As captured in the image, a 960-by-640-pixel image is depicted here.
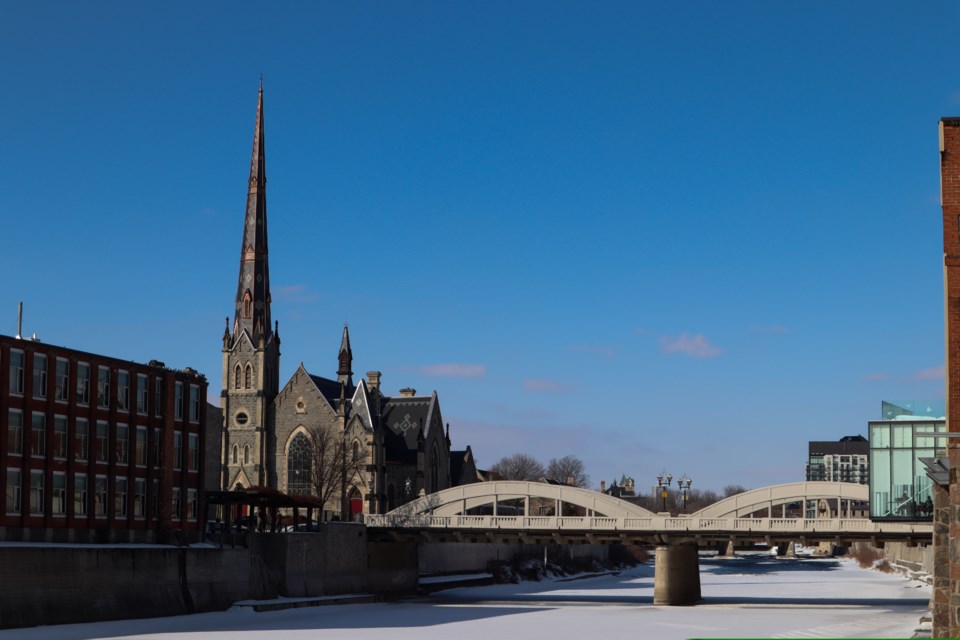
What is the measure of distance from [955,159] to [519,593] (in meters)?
67.8

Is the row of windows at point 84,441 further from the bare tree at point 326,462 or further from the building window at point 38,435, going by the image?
the bare tree at point 326,462

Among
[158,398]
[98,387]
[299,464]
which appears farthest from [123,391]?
[299,464]

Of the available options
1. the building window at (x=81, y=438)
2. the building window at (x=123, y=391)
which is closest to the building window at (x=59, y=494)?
the building window at (x=81, y=438)

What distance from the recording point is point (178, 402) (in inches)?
3066

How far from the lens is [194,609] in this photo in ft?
231

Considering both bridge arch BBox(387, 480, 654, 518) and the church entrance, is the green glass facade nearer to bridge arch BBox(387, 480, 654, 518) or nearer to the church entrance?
bridge arch BBox(387, 480, 654, 518)

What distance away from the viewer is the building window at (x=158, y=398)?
75.1 metres

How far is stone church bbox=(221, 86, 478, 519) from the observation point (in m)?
128

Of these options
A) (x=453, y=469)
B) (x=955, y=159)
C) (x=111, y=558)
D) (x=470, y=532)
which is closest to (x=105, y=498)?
(x=111, y=558)

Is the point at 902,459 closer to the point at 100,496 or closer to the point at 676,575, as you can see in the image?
the point at 676,575

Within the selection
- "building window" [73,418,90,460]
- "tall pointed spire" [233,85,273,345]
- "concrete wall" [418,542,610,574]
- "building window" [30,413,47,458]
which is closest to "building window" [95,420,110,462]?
"building window" [73,418,90,460]

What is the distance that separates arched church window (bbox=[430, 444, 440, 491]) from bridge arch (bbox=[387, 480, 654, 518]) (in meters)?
33.5

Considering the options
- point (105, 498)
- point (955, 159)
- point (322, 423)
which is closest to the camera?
point (955, 159)

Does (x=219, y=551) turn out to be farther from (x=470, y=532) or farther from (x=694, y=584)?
(x=694, y=584)
